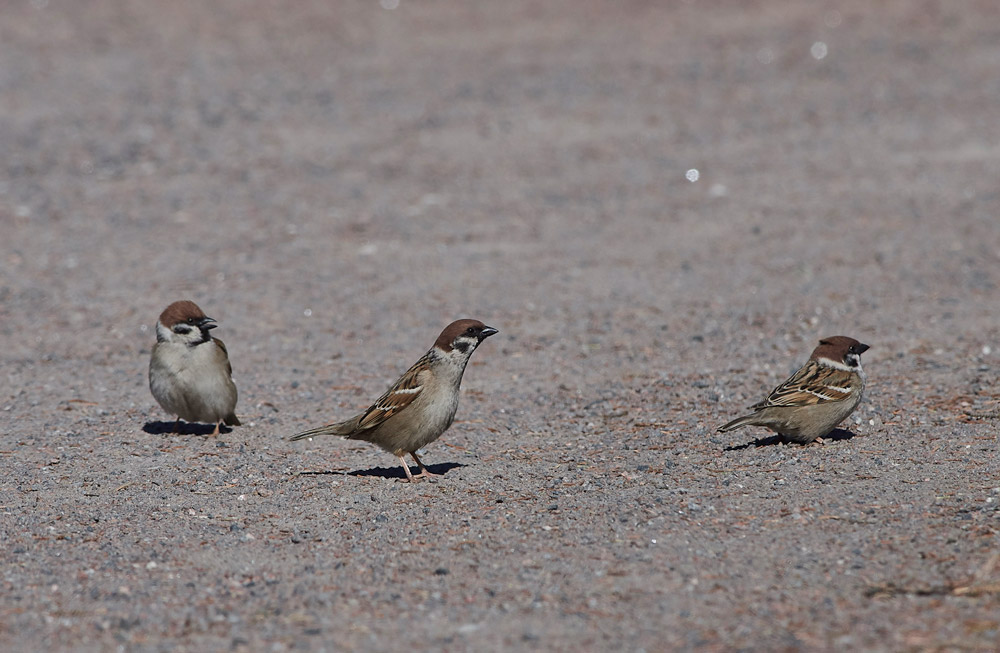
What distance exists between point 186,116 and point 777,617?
13496 mm

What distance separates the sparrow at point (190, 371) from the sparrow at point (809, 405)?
3452mm

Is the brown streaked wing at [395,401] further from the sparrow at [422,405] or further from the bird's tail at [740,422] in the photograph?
the bird's tail at [740,422]

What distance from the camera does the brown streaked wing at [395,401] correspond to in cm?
711

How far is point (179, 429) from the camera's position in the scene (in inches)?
326

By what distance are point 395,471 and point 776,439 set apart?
8.52 ft

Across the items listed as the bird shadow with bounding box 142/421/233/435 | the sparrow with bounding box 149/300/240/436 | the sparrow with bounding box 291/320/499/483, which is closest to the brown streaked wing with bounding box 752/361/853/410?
the sparrow with bounding box 291/320/499/483

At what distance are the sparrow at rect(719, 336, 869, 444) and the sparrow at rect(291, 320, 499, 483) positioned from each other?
5.83ft

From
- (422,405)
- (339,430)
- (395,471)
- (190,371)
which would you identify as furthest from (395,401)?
(190,371)

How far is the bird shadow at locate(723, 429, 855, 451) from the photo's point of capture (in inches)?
298

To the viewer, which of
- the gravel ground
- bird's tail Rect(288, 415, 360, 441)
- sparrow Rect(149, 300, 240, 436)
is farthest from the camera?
sparrow Rect(149, 300, 240, 436)

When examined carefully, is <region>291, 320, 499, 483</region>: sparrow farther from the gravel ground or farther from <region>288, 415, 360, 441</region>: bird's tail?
the gravel ground

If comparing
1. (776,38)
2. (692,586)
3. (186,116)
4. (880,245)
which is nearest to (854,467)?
(692,586)

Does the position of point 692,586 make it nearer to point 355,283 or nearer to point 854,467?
point 854,467

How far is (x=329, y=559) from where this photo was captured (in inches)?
228
